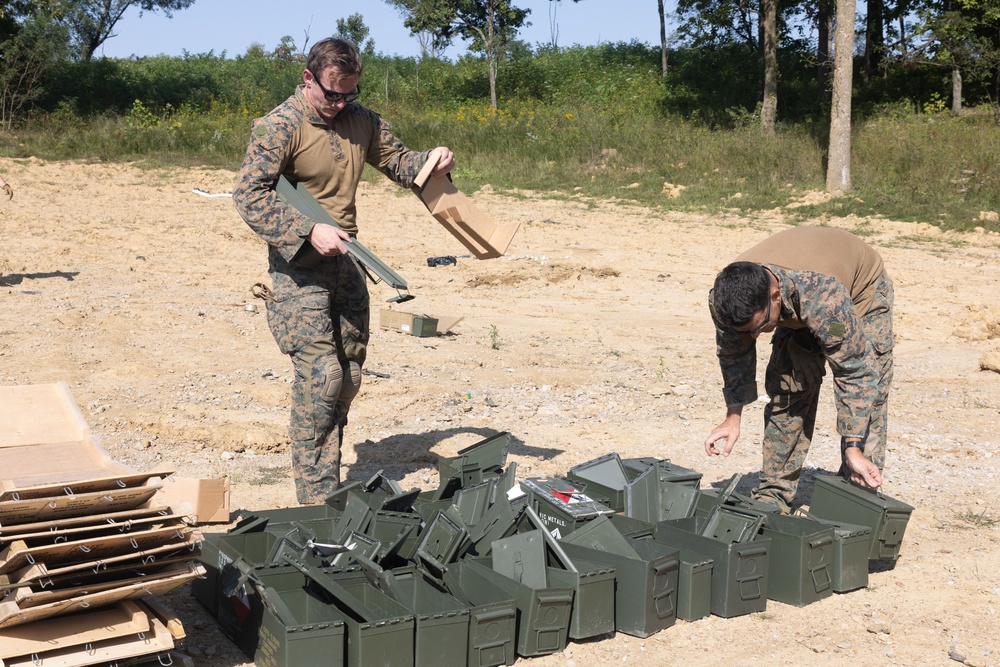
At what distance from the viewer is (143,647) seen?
125 inches

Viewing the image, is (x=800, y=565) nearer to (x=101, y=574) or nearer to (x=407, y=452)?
(x=101, y=574)

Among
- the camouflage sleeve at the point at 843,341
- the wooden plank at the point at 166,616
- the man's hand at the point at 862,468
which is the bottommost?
the wooden plank at the point at 166,616

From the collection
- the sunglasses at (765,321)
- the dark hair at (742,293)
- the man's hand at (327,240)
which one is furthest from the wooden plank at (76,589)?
the sunglasses at (765,321)

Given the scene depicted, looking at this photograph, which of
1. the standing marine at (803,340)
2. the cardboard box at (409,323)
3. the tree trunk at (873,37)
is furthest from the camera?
the tree trunk at (873,37)

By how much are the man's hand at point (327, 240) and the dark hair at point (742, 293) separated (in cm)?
168

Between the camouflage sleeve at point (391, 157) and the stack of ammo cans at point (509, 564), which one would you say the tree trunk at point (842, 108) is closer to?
the camouflage sleeve at point (391, 157)

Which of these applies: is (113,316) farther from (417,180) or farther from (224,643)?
(224,643)

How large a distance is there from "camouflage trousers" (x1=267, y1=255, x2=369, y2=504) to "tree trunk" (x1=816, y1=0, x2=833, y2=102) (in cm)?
2029

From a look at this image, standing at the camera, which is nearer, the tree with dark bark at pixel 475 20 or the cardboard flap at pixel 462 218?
the cardboard flap at pixel 462 218

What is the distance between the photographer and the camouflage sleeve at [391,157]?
5070 millimetres

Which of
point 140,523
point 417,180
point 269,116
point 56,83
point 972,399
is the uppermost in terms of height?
point 56,83

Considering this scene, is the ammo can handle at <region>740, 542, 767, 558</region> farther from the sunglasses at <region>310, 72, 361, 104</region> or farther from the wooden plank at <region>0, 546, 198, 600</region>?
the sunglasses at <region>310, 72, 361, 104</region>

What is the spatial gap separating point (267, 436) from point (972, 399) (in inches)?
211

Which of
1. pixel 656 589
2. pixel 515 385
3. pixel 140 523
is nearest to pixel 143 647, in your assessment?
pixel 140 523
